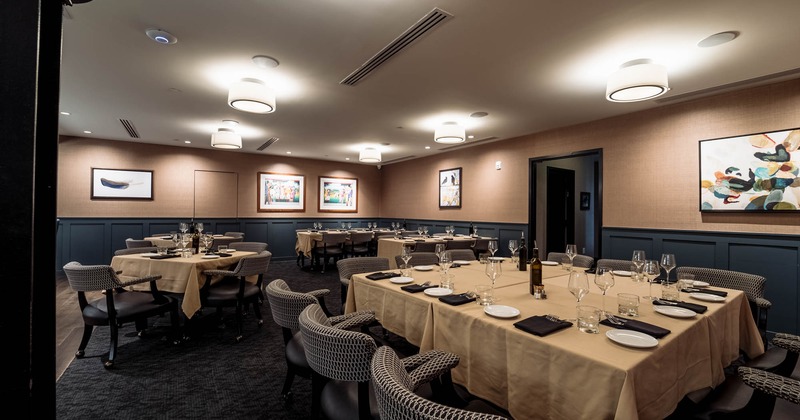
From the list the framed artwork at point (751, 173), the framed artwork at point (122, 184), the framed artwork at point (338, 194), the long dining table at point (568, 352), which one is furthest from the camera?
the framed artwork at point (338, 194)

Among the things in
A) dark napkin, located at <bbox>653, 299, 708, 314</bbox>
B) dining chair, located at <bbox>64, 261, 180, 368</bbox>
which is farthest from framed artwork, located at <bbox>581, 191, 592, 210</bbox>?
dining chair, located at <bbox>64, 261, 180, 368</bbox>

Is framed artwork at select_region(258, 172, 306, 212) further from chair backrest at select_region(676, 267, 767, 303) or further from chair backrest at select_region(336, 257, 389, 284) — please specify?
chair backrest at select_region(676, 267, 767, 303)

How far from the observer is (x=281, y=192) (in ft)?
31.1

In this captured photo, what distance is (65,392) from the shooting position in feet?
7.94

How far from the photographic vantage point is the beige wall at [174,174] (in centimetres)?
722

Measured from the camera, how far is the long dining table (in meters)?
1.18

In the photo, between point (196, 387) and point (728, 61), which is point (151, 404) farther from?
point (728, 61)

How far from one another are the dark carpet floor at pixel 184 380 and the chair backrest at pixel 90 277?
26.6 inches

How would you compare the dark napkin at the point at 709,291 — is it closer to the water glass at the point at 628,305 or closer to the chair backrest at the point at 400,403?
the water glass at the point at 628,305

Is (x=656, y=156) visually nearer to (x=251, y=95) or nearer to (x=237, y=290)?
(x=251, y=95)

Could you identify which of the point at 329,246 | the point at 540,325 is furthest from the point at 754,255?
the point at 329,246

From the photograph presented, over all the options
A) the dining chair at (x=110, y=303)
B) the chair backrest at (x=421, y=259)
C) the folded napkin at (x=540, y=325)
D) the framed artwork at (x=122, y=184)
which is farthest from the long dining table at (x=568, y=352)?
the framed artwork at (x=122, y=184)

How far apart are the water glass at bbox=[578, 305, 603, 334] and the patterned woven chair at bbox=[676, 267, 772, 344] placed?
1.42 metres

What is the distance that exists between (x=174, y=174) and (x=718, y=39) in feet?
32.1
